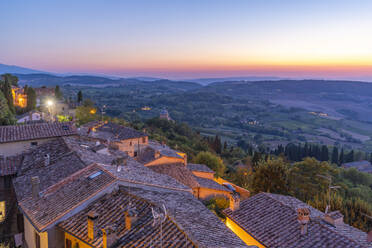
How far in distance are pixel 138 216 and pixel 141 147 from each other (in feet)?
69.8

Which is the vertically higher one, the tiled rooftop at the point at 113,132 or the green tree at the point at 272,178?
the tiled rooftop at the point at 113,132

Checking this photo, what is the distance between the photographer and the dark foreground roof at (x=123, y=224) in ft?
23.4

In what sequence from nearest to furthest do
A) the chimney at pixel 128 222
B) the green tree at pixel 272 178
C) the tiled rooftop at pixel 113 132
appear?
the chimney at pixel 128 222, the green tree at pixel 272 178, the tiled rooftop at pixel 113 132

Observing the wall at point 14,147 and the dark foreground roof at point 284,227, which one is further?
the wall at point 14,147

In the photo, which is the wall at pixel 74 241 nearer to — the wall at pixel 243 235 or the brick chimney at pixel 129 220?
the brick chimney at pixel 129 220

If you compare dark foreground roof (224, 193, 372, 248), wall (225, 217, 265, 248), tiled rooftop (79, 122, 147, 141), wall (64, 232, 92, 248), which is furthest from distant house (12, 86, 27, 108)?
dark foreground roof (224, 193, 372, 248)

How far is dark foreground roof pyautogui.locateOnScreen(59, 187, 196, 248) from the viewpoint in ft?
23.4

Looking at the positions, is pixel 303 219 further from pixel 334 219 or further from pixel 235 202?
pixel 235 202

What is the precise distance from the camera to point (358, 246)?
30.3 feet

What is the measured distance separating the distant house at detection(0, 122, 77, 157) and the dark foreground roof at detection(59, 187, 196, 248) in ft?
31.9

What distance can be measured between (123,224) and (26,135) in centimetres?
1188

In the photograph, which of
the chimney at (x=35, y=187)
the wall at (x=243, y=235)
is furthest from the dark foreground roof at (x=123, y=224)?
the wall at (x=243, y=235)

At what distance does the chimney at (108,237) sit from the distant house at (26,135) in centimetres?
1175

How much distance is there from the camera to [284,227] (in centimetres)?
1101
